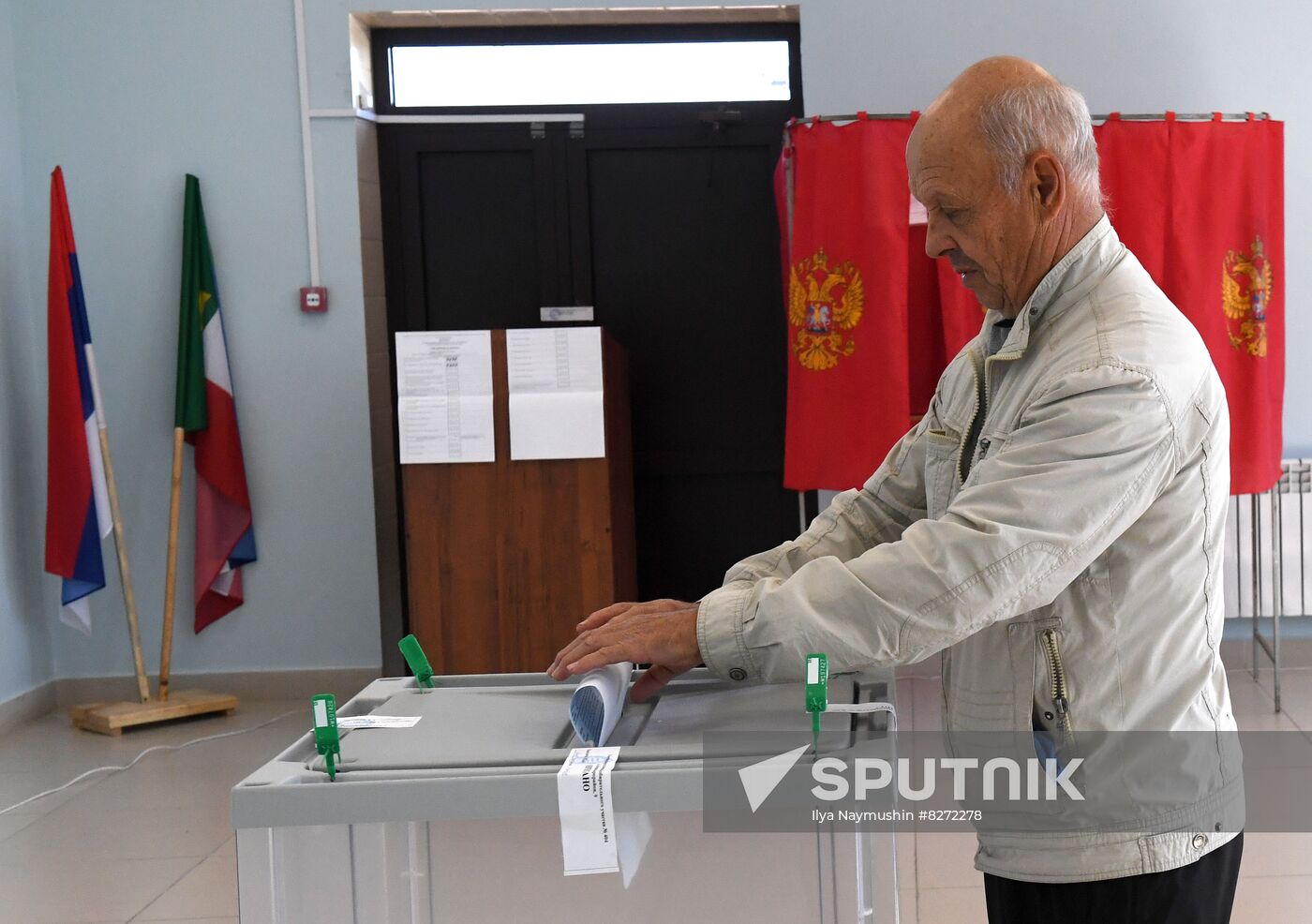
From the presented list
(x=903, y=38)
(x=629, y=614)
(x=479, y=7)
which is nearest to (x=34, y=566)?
(x=479, y=7)

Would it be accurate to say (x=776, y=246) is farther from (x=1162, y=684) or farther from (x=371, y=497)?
(x=1162, y=684)

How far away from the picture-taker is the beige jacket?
1048 millimetres

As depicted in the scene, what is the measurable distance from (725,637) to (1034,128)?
Result: 0.53 m

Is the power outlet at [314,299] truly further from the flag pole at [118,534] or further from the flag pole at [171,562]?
the flag pole at [118,534]

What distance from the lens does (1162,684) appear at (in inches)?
43.8

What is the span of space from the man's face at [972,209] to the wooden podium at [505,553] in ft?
8.55

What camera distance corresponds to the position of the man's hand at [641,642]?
1162 mm

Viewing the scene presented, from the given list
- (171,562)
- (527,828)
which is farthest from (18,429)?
(527,828)

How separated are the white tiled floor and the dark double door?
40.9 inches

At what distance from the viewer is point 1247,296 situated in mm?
3730

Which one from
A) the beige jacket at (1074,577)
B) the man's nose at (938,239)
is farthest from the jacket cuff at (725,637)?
the man's nose at (938,239)

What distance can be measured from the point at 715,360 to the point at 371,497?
134cm

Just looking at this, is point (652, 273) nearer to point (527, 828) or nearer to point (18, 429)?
point (18, 429)

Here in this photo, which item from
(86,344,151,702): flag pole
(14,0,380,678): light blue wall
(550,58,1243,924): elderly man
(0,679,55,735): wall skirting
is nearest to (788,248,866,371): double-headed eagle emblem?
(14,0,380,678): light blue wall
